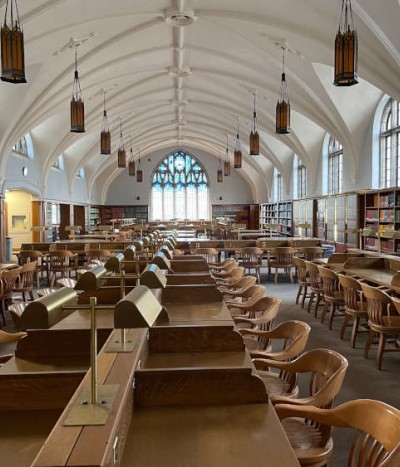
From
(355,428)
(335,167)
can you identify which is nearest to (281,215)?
(335,167)

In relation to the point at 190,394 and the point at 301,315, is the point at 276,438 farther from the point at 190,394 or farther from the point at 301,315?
the point at 301,315

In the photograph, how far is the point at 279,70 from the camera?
12117mm

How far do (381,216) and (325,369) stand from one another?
32.0ft

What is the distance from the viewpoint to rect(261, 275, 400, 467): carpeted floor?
3.47 meters

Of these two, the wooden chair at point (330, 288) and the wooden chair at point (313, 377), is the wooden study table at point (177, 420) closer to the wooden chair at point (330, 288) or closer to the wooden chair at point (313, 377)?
the wooden chair at point (313, 377)

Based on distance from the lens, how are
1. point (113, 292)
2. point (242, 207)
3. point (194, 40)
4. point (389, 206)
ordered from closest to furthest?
point (113, 292) → point (389, 206) → point (194, 40) → point (242, 207)

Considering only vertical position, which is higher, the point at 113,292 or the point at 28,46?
the point at 28,46

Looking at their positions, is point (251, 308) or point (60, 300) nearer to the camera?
point (60, 300)

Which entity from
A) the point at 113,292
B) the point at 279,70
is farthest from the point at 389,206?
the point at 113,292

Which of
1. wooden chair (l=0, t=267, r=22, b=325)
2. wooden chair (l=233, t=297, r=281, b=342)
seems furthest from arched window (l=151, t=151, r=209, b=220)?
wooden chair (l=233, t=297, r=281, b=342)

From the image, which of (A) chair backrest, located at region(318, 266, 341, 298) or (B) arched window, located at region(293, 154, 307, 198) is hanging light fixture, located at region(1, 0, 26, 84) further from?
(B) arched window, located at region(293, 154, 307, 198)

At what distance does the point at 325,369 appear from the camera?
2.83 metres

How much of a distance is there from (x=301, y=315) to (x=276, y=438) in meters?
6.02

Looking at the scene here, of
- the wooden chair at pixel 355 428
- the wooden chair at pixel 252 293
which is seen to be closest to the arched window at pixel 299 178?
the wooden chair at pixel 252 293
